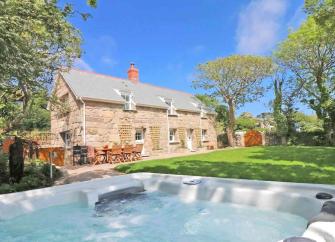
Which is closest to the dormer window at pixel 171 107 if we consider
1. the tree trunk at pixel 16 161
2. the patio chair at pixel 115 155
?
the patio chair at pixel 115 155

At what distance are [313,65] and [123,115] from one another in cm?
1569

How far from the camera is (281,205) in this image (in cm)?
510

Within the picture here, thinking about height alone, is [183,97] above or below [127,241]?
above

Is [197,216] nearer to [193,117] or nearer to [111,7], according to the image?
[111,7]

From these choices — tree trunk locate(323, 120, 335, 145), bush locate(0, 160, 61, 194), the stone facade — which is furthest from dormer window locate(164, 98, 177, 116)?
bush locate(0, 160, 61, 194)

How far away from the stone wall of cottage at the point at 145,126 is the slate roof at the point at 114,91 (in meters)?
0.47

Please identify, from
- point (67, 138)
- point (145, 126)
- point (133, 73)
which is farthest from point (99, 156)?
point (133, 73)

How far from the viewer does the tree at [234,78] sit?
79.7ft

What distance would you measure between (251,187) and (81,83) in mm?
14896

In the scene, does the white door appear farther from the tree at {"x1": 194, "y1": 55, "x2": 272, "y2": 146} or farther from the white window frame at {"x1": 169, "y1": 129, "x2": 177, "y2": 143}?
the tree at {"x1": 194, "y1": 55, "x2": 272, "y2": 146}

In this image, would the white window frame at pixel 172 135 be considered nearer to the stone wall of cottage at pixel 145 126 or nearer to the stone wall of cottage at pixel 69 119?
the stone wall of cottage at pixel 145 126

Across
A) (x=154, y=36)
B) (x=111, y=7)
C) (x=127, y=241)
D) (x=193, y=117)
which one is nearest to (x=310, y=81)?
(x=193, y=117)

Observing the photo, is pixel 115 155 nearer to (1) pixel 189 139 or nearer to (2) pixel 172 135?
(2) pixel 172 135

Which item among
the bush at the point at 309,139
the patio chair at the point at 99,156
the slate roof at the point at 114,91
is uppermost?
the slate roof at the point at 114,91
